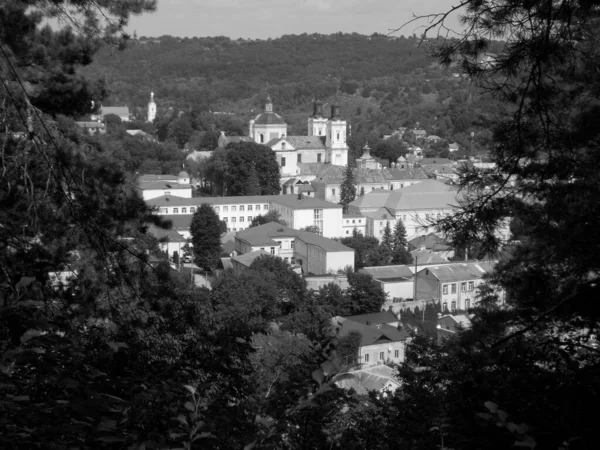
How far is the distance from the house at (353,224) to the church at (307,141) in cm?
1276

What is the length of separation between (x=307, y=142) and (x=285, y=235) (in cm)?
2414

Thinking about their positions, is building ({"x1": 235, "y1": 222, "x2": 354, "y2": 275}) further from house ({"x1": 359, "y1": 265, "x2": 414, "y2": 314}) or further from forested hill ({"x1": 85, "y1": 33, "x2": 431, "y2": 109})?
forested hill ({"x1": 85, "y1": 33, "x2": 431, "y2": 109})

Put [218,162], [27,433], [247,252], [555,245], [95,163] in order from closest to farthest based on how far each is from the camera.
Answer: [27,433] → [555,245] → [95,163] → [247,252] → [218,162]

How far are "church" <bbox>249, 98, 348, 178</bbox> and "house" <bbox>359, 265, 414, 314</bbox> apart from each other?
25067 mm

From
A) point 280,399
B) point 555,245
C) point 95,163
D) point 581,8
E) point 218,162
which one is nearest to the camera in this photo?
point 280,399

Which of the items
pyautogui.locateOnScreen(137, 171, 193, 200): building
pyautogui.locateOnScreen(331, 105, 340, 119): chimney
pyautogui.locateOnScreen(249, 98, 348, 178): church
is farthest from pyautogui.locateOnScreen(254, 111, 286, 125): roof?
pyautogui.locateOnScreen(137, 171, 193, 200): building

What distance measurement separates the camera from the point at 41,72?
734 centimetres

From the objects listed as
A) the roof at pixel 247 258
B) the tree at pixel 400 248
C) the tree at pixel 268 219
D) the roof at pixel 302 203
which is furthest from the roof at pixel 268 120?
the roof at pixel 247 258

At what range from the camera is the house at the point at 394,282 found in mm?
27652

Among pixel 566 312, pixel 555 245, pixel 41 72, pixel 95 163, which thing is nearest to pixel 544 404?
pixel 566 312

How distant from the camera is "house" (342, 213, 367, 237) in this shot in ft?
136

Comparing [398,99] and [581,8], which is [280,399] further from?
[398,99]

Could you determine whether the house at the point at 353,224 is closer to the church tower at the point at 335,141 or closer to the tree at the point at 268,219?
the tree at the point at 268,219

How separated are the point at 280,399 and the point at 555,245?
229 centimetres
